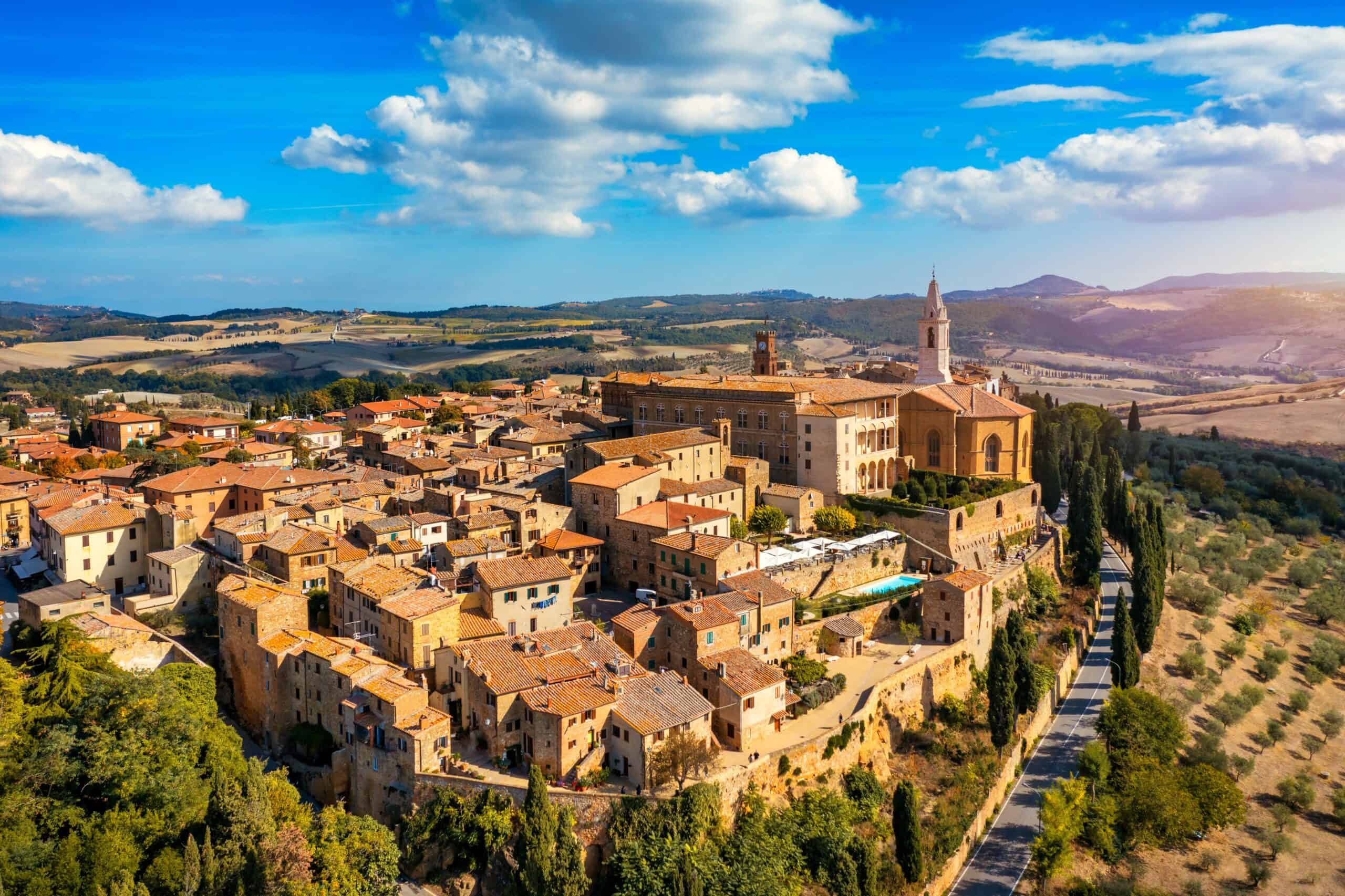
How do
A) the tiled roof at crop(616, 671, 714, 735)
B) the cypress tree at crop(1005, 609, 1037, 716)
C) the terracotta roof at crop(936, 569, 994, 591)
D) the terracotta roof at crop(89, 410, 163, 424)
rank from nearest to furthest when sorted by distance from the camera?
1. the tiled roof at crop(616, 671, 714, 735)
2. the cypress tree at crop(1005, 609, 1037, 716)
3. the terracotta roof at crop(936, 569, 994, 591)
4. the terracotta roof at crop(89, 410, 163, 424)

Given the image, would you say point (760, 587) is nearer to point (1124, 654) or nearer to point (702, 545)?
point (702, 545)

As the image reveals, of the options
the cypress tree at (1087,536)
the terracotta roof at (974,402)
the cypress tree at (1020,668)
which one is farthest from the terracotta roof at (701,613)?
the terracotta roof at (974,402)

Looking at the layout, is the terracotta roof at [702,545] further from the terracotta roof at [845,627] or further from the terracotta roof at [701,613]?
the terracotta roof at [845,627]

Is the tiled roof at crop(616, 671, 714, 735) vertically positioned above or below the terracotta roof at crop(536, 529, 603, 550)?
below

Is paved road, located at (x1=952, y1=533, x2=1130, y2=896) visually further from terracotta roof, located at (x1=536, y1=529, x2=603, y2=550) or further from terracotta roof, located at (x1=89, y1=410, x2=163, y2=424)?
terracotta roof, located at (x1=89, y1=410, x2=163, y2=424)

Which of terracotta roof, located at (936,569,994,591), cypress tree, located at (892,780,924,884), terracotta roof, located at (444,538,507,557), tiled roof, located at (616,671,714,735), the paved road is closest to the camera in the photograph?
tiled roof, located at (616,671,714,735)

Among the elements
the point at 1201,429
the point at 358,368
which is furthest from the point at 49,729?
the point at 358,368

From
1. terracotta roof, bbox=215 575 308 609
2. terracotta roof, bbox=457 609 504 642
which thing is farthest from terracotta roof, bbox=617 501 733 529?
terracotta roof, bbox=215 575 308 609
